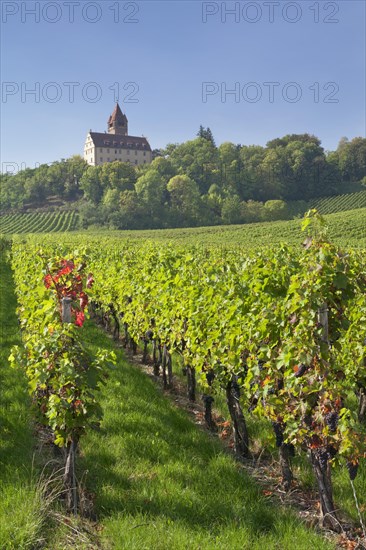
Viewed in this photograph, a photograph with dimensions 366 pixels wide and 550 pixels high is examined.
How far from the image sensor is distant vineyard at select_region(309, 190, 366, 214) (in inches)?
3888

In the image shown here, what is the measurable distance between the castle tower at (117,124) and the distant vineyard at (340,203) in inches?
2496

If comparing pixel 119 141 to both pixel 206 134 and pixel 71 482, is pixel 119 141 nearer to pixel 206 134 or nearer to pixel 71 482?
pixel 206 134

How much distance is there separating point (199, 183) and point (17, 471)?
114 meters

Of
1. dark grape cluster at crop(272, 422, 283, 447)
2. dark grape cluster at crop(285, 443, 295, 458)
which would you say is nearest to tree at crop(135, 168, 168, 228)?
dark grape cluster at crop(285, 443, 295, 458)

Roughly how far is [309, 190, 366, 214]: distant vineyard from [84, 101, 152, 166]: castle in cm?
5669

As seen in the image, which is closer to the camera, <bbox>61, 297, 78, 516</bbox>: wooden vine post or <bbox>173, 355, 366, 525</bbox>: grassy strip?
<bbox>61, 297, 78, 516</bbox>: wooden vine post

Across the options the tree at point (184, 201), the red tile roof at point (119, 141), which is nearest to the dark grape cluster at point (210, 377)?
the tree at point (184, 201)

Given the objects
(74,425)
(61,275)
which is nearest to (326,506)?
(74,425)

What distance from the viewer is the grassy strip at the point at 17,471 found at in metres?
3.63

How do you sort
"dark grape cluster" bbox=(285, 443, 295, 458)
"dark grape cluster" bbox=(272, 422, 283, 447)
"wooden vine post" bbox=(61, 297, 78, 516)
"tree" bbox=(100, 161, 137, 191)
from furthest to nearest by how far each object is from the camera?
"tree" bbox=(100, 161, 137, 191) < "dark grape cluster" bbox=(285, 443, 295, 458) < "dark grape cluster" bbox=(272, 422, 283, 447) < "wooden vine post" bbox=(61, 297, 78, 516)

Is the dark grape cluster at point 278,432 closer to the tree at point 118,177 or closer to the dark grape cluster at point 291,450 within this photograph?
the dark grape cluster at point 291,450

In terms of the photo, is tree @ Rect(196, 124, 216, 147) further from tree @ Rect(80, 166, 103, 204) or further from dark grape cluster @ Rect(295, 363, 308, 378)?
dark grape cluster @ Rect(295, 363, 308, 378)

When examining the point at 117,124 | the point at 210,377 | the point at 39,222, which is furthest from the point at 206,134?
the point at 210,377

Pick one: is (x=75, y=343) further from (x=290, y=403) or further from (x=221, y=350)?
(x=290, y=403)
